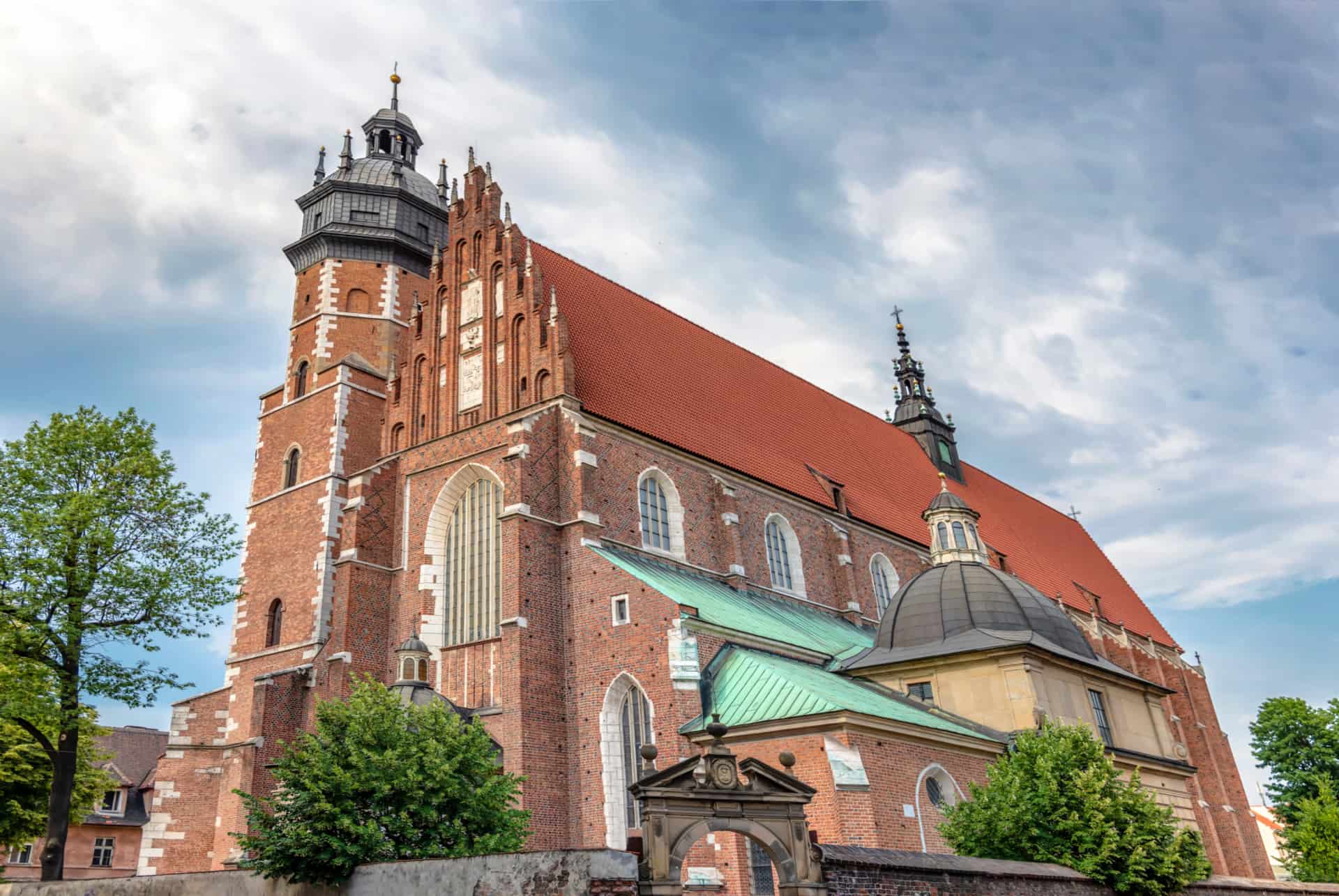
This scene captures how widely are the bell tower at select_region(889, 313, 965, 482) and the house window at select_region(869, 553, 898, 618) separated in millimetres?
11147

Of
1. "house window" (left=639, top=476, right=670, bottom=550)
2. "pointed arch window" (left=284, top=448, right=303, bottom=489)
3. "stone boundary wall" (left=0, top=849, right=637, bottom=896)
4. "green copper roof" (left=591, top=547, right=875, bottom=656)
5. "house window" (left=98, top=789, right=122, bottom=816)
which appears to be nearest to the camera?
"stone boundary wall" (left=0, top=849, right=637, bottom=896)

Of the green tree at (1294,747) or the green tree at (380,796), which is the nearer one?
the green tree at (380,796)

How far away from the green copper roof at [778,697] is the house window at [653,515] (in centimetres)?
428

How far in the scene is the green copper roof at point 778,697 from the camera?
1803cm

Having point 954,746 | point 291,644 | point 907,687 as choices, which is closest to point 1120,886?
point 954,746

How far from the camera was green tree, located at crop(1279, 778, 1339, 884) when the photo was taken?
28.8 meters

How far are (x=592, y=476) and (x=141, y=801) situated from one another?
26.5 m

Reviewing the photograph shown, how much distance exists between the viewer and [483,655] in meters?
21.9

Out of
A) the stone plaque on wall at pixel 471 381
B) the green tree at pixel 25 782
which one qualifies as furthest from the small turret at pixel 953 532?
the green tree at pixel 25 782

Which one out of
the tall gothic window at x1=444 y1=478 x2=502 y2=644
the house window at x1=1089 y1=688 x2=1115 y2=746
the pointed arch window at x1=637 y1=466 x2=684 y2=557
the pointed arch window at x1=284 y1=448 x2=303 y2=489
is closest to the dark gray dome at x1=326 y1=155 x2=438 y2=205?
the pointed arch window at x1=284 y1=448 x2=303 y2=489

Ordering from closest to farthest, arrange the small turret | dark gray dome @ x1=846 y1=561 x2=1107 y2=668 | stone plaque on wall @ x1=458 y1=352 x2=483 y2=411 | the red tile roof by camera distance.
Answer: dark gray dome @ x1=846 y1=561 x2=1107 y2=668, stone plaque on wall @ x1=458 y1=352 x2=483 y2=411, the red tile roof, the small turret

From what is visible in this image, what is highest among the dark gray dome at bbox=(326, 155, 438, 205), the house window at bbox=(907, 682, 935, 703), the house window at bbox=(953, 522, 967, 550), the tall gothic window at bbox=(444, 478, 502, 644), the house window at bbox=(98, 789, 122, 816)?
the dark gray dome at bbox=(326, 155, 438, 205)

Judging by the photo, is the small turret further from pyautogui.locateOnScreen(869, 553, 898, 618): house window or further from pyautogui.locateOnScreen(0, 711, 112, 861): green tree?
pyautogui.locateOnScreen(0, 711, 112, 861): green tree

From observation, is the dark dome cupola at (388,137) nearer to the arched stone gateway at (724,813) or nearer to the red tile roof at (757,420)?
the red tile roof at (757,420)
